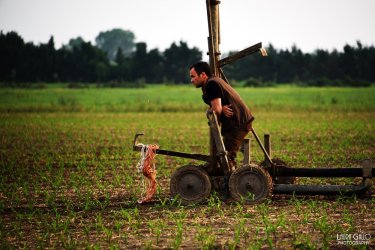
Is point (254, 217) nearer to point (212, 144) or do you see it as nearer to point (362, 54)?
point (212, 144)

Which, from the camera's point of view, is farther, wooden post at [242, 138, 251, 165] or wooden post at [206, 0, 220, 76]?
wooden post at [242, 138, 251, 165]

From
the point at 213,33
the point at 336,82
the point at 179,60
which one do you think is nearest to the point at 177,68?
the point at 179,60

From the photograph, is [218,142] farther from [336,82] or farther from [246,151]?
[336,82]

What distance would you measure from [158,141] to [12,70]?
32816 mm

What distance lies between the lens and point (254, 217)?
7656 mm

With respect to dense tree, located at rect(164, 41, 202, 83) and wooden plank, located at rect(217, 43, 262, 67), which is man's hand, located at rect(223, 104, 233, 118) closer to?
wooden plank, located at rect(217, 43, 262, 67)

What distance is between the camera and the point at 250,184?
8430mm

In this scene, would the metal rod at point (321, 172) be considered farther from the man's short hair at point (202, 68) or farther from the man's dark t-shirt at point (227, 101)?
the man's short hair at point (202, 68)

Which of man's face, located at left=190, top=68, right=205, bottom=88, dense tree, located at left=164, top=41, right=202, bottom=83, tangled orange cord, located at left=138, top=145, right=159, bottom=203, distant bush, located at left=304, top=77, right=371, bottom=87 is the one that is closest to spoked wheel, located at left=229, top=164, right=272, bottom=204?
tangled orange cord, located at left=138, top=145, right=159, bottom=203

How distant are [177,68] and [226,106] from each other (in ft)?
213

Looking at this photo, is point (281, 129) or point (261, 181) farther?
point (281, 129)

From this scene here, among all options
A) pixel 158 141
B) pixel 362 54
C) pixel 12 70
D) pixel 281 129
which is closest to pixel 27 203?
pixel 158 141

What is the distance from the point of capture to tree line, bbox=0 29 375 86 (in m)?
55.5

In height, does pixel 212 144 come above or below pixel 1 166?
above
